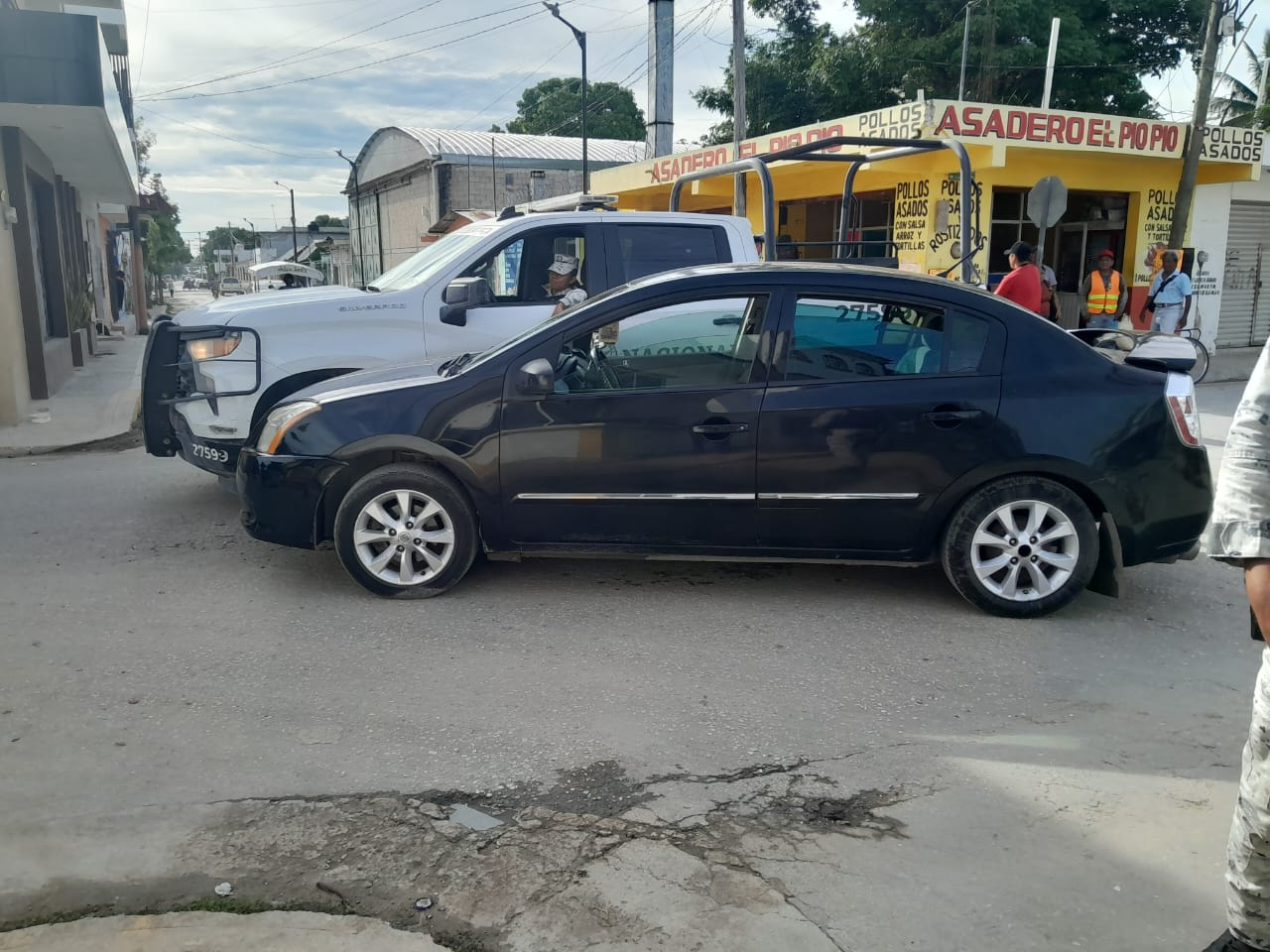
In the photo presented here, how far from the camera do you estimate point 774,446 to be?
17.0ft

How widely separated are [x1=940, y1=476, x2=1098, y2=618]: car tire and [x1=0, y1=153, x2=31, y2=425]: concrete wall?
33.9ft

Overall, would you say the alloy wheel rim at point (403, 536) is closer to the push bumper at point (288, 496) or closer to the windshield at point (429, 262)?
the push bumper at point (288, 496)

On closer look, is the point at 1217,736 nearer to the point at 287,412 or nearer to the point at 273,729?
the point at 273,729

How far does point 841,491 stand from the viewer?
521cm

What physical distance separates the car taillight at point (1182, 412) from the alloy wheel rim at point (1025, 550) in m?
0.71

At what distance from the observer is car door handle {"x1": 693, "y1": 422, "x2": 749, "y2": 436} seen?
17.1ft

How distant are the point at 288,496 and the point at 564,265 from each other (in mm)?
2948

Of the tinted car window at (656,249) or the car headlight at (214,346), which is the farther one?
the tinted car window at (656,249)

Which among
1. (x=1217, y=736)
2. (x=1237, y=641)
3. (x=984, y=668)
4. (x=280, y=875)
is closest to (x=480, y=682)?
(x=280, y=875)

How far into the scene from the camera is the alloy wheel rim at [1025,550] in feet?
16.9

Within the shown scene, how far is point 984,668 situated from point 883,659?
0.43 m

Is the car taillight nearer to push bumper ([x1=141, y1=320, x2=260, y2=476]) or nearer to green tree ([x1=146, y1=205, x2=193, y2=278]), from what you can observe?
push bumper ([x1=141, y1=320, x2=260, y2=476])

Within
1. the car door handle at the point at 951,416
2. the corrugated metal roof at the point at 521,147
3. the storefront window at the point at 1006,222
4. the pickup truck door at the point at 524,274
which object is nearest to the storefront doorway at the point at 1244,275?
the storefront window at the point at 1006,222

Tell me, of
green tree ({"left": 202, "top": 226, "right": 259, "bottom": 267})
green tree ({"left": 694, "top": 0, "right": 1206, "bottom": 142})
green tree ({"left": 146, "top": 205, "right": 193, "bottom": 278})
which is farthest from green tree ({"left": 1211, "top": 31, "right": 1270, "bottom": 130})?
green tree ({"left": 202, "top": 226, "right": 259, "bottom": 267})
